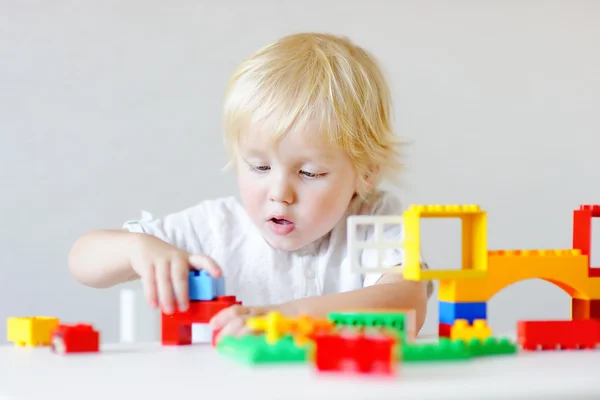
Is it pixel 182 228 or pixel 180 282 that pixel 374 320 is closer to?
pixel 180 282

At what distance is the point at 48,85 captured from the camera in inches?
90.6

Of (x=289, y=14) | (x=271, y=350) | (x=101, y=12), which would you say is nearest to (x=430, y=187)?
(x=289, y=14)

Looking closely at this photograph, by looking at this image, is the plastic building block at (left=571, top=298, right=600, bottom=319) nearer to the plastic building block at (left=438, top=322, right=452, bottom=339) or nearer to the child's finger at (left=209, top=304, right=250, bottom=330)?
the plastic building block at (left=438, top=322, right=452, bottom=339)

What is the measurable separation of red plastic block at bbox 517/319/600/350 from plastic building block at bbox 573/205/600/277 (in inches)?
4.0

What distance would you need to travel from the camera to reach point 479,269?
814mm

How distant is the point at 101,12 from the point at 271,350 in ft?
6.12

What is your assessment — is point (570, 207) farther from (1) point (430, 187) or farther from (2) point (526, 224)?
(1) point (430, 187)

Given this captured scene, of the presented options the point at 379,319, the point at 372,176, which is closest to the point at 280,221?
the point at 372,176

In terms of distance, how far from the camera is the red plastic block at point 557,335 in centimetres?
77

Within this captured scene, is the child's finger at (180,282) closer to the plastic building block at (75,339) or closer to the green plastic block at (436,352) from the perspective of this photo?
the plastic building block at (75,339)

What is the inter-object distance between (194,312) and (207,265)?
48 millimetres

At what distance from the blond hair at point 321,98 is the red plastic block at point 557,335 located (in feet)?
1.55

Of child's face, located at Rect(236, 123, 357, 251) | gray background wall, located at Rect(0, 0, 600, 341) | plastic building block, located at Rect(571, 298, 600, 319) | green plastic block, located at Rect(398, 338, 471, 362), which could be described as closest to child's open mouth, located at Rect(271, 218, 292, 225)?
child's face, located at Rect(236, 123, 357, 251)

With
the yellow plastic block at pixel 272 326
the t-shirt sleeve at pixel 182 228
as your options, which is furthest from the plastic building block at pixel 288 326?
the t-shirt sleeve at pixel 182 228
